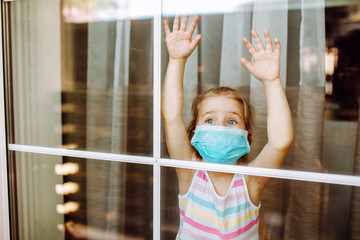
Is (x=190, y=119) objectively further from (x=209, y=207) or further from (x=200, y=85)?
(x=209, y=207)

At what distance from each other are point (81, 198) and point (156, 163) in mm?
525

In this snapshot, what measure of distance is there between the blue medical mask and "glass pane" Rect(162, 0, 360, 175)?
0.04 metres

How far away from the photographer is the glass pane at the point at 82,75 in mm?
1255

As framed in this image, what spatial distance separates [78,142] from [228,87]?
0.78m

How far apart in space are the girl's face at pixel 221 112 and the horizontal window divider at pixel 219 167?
0.16 metres

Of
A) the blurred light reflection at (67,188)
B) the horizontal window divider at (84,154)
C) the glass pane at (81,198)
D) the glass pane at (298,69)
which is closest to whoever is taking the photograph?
the glass pane at (298,69)

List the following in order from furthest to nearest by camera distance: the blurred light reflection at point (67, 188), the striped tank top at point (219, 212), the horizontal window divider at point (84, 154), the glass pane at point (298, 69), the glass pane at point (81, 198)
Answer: the blurred light reflection at point (67, 188)
the glass pane at point (81, 198)
the horizontal window divider at point (84, 154)
the striped tank top at point (219, 212)
the glass pane at point (298, 69)

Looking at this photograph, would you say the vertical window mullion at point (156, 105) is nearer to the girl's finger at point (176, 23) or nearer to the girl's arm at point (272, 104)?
the girl's finger at point (176, 23)

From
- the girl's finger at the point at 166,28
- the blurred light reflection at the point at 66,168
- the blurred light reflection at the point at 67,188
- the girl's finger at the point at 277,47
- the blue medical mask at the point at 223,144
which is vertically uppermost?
the girl's finger at the point at 166,28

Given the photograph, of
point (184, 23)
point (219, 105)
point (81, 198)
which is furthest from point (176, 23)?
point (81, 198)

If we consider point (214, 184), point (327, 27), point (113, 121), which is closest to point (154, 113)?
point (113, 121)

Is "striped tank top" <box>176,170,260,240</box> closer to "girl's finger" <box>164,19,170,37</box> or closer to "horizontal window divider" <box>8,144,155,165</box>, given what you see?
"horizontal window divider" <box>8,144,155,165</box>

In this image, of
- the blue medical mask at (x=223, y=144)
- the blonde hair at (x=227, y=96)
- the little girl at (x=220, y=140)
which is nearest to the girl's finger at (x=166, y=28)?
the little girl at (x=220, y=140)

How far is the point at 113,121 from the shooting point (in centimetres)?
132
